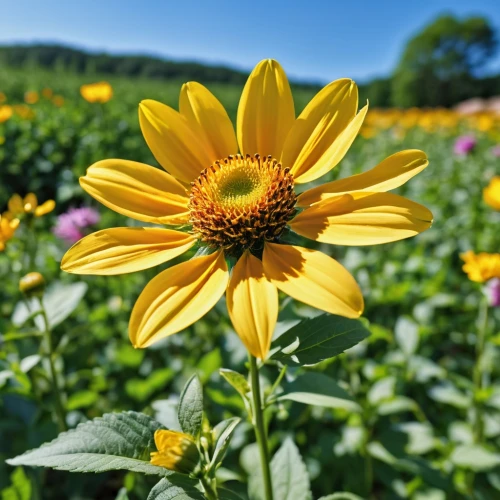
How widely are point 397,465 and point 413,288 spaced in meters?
1.01

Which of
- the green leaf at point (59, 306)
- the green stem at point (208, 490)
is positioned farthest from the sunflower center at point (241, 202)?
the green leaf at point (59, 306)

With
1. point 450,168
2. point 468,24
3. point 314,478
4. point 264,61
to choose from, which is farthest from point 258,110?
point 468,24

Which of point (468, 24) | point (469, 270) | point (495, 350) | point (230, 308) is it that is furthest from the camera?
point (468, 24)

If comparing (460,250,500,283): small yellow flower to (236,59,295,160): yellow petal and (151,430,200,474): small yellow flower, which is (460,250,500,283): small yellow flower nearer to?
(236,59,295,160): yellow petal

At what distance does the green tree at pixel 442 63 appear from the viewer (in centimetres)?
3588

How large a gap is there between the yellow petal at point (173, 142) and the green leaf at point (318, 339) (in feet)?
1.40

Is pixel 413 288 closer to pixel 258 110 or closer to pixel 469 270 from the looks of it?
pixel 469 270

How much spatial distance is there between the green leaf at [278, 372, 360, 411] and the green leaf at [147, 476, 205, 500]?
0.23 meters

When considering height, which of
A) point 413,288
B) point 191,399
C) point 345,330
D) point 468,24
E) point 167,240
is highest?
point 468,24

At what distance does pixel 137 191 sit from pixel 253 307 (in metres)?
0.39

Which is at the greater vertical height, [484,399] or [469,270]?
[469,270]

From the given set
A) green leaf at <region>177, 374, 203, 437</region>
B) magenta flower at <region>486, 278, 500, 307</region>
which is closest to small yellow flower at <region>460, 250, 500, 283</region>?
magenta flower at <region>486, 278, 500, 307</region>

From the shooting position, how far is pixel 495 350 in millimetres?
2080

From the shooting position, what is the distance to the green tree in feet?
118
